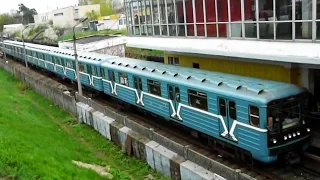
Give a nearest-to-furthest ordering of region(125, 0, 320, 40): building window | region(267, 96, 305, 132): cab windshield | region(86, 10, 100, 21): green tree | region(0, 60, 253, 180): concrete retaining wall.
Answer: region(267, 96, 305, 132): cab windshield, region(0, 60, 253, 180): concrete retaining wall, region(125, 0, 320, 40): building window, region(86, 10, 100, 21): green tree

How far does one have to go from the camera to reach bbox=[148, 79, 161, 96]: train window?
17609mm

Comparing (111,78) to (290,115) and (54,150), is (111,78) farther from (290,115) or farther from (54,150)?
(290,115)

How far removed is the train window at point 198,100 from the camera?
Answer: 564 inches

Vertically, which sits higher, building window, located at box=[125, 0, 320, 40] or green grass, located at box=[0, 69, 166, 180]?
building window, located at box=[125, 0, 320, 40]

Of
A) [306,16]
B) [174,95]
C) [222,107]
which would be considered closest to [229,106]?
[222,107]

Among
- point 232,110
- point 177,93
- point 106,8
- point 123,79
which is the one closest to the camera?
point 232,110

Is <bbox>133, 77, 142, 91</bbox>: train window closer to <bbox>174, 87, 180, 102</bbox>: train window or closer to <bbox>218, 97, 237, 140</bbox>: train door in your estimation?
<bbox>174, 87, 180, 102</bbox>: train window

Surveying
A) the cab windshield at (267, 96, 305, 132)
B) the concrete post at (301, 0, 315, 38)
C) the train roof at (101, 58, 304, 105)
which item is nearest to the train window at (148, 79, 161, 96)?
the train roof at (101, 58, 304, 105)

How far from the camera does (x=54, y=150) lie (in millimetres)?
16141

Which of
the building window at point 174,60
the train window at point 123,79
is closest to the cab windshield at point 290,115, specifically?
the train window at point 123,79

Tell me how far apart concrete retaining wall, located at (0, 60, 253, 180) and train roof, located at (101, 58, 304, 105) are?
2.26 m

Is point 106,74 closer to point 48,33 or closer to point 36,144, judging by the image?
point 36,144

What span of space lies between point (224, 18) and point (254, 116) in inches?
270

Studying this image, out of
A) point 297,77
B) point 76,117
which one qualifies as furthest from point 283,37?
point 76,117
